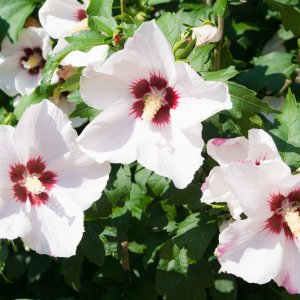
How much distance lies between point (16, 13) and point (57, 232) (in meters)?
1.01

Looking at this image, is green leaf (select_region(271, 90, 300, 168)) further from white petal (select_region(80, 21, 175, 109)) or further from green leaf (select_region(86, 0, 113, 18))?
green leaf (select_region(86, 0, 113, 18))

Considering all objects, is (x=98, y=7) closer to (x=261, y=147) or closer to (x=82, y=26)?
(x=82, y=26)

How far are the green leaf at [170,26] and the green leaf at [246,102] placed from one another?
22cm

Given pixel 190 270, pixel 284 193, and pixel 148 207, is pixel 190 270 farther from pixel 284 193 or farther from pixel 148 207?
pixel 284 193

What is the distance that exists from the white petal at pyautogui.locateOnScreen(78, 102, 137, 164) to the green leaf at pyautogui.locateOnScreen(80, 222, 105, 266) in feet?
1.41

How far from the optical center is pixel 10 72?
242 centimetres

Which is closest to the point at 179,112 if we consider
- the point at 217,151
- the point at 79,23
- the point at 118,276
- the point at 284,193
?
the point at 217,151

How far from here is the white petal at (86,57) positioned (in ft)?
5.98

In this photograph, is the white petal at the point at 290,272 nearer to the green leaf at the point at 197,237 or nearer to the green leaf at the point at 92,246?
the green leaf at the point at 197,237

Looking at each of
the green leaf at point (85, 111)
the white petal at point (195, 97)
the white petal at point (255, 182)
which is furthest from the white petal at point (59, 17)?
the white petal at point (255, 182)

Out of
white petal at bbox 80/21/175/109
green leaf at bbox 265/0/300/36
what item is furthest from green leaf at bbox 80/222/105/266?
green leaf at bbox 265/0/300/36

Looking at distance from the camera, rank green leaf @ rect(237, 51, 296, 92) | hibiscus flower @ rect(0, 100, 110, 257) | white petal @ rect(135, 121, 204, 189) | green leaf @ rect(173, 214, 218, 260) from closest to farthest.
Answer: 1. white petal @ rect(135, 121, 204, 189)
2. hibiscus flower @ rect(0, 100, 110, 257)
3. green leaf @ rect(173, 214, 218, 260)
4. green leaf @ rect(237, 51, 296, 92)

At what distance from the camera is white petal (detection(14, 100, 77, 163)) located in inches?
65.4

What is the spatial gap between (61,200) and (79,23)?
0.66 m
